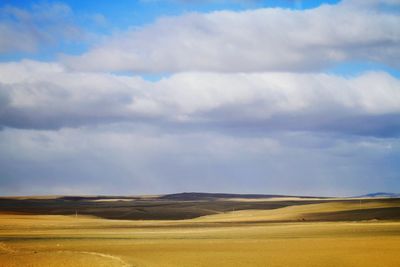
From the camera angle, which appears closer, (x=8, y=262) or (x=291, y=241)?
(x=8, y=262)

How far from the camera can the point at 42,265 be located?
2494 centimetres

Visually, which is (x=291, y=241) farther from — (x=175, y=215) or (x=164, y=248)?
(x=175, y=215)

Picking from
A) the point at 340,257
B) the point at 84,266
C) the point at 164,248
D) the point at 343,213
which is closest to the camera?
Answer: the point at 84,266

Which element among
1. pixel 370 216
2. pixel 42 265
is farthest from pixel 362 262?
pixel 370 216

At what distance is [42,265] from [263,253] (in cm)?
1177

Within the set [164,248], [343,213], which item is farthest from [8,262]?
[343,213]

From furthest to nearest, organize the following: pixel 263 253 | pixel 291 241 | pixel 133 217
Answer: pixel 133 217 < pixel 291 241 < pixel 263 253

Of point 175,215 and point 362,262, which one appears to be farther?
point 175,215

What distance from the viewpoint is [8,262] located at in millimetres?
25922

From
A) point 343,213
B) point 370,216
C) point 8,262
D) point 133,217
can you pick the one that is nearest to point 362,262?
point 8,262

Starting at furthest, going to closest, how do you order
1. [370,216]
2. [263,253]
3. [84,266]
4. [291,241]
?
[370,216] → [291,241] → [263,253] → [84,266]

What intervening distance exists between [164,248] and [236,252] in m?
5.49

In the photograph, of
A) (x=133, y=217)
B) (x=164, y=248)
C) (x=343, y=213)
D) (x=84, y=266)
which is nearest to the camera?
(x=84, y=266)

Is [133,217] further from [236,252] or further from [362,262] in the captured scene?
[362,262]
